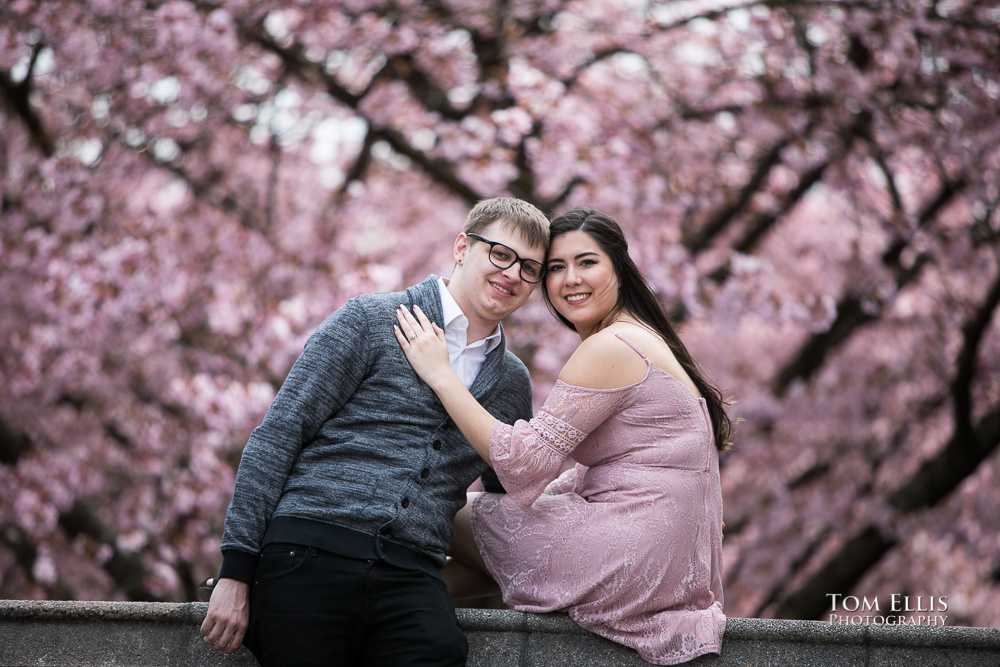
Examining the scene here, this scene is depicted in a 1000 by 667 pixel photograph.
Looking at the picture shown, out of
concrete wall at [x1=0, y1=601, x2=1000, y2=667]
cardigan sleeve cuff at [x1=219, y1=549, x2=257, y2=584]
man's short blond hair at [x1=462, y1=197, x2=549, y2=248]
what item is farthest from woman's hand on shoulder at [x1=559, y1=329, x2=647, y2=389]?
cardigan sleeve cuff at [x1=219, y1=549, x2=257, y2=584]

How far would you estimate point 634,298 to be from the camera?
279 cm

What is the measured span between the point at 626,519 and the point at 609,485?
0.41 feet

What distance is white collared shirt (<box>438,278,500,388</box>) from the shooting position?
2613 millimetres

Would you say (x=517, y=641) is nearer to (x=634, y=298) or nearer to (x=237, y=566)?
(x=237, y=566)

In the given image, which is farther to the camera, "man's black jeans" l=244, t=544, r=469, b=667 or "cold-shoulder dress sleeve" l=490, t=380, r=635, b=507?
"cold-shoulder dress sleeve" l=490, t=380, r=635, b=507

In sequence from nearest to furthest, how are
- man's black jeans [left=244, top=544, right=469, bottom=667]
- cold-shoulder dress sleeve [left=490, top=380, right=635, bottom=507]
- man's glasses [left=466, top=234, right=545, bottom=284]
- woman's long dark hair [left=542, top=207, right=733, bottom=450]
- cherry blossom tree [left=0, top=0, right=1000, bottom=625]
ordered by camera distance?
man's black jeans [left=244, top=544, right=469, bottom=667] < cold-shoulder dress sleeve [left=490, top=380, right=635, bottom=507] < man's glasses [left=466, top=234, right=545, bottom=284] < woman's long dark hair [left=542, top=207, right=733, bottom=450] < cherry blossom tree [left=0, top=0, right=1000, bottom=625]

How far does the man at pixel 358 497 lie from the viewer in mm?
2197

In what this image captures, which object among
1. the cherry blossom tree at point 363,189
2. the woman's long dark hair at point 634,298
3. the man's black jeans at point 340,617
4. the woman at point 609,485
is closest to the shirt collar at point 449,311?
the woman at point 609,485

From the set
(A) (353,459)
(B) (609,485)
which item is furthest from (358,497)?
(B) (609,485)

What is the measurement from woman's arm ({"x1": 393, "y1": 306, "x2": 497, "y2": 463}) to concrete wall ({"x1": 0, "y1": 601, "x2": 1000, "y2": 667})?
0.51 meters

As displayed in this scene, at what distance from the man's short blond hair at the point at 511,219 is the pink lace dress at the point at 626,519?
49 centimetres

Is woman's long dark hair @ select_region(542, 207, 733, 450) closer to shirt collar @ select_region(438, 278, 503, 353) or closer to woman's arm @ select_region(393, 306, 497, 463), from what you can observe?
shirt collar @ select_region(438, 278, 503, 353)

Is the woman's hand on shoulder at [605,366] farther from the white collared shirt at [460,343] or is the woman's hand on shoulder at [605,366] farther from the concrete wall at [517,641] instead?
the concrete wall at [517,641]

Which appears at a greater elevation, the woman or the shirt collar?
the shirt collar
